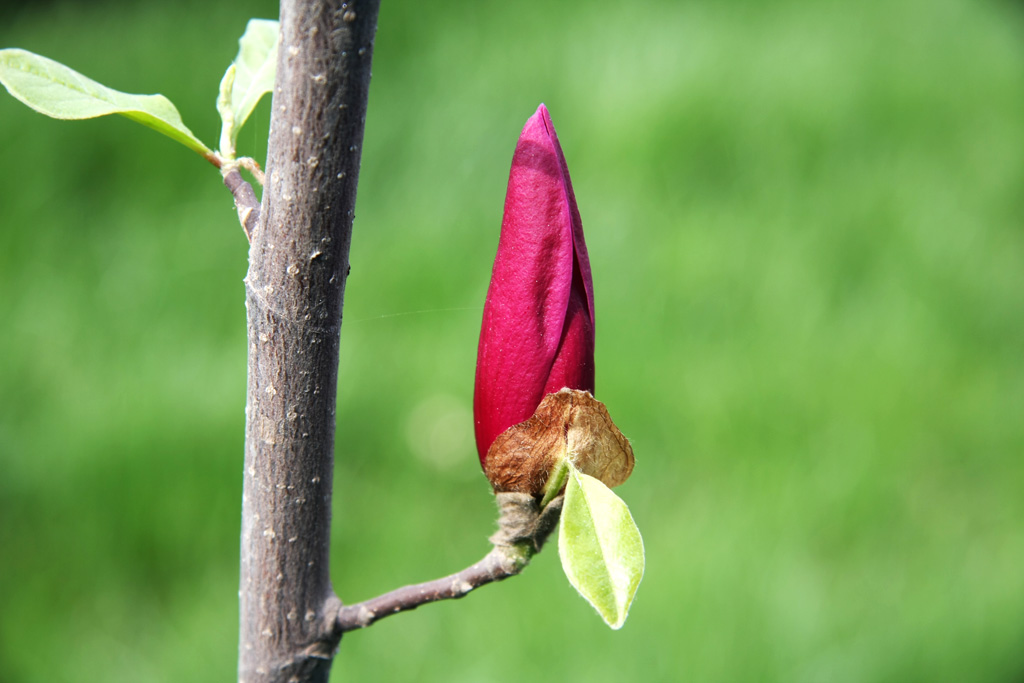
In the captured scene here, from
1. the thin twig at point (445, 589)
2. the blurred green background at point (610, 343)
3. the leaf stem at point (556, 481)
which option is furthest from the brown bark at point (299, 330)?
the blurred green background at point (610, 343)

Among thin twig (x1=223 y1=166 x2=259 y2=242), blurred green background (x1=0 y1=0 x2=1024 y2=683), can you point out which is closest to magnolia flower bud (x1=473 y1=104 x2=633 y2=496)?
thin twig (x1=223 y1=166 x2=259 y2=242)

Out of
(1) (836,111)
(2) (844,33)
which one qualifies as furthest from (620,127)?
(2) (844,33)

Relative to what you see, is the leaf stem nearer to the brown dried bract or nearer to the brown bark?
the brown dried bract

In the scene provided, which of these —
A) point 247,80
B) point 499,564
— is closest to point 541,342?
point 499,564

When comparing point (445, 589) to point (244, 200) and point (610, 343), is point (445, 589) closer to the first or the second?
point (244, 200)

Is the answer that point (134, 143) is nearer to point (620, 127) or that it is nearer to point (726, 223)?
point (620, 127)

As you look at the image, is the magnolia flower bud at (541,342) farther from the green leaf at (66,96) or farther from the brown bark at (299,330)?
the green leaf at (66,96)

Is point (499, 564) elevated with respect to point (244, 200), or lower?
lower
